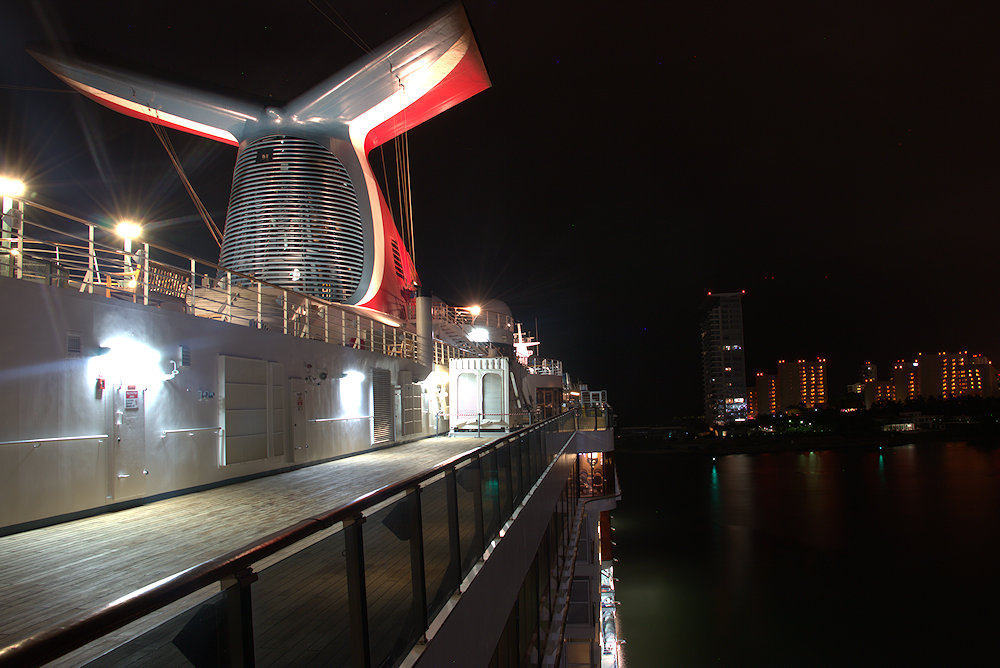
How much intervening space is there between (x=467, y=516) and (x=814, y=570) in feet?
124

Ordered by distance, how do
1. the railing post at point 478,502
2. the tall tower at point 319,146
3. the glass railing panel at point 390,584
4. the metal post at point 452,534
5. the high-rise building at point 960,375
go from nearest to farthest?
the glass railing panel at point 390,584 → the metal post at point 452,534 → the railing post at point 478,502 → the tall tower at point 319,146 → the high-rise building at point 960,375

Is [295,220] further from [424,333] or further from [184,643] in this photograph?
[184,643]

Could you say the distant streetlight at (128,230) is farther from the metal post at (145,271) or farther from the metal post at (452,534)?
the metal post at (452,534)

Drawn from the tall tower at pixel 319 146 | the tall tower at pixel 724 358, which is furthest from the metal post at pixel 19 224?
the tall tower at pixel 724 358

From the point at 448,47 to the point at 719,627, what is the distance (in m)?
26.3

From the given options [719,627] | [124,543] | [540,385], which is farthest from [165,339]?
[719,627]

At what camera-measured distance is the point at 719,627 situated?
27828 millimetres

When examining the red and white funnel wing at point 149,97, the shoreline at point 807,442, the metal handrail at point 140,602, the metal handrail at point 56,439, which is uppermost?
the red and white funnel wing at point 149,97

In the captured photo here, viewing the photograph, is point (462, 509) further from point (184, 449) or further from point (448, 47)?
point (448, 47)

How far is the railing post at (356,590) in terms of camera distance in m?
2.26

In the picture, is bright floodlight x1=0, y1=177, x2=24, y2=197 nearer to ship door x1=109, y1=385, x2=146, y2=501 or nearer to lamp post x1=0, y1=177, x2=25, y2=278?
lamp post x1=0, y1=177, x2=25, y2=278

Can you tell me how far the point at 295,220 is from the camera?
56.9 feet

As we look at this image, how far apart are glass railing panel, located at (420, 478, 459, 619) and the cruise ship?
0.07ft

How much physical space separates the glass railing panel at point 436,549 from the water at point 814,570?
2269 cm
